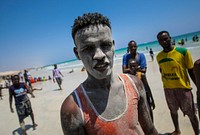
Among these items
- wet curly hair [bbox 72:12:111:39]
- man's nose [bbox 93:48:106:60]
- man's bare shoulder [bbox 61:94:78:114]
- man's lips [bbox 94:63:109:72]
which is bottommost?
man's bare shoulder [bbox 61:94:78:114]

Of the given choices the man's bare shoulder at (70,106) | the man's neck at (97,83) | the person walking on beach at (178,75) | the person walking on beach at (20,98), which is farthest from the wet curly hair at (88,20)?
the person walking on beach at (20,98)

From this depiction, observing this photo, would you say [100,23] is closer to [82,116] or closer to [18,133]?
[82,116]

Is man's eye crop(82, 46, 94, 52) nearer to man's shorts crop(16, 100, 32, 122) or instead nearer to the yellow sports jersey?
the yellow sports jersey

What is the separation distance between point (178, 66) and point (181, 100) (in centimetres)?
70

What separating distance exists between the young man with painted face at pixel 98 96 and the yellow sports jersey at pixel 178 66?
208cm

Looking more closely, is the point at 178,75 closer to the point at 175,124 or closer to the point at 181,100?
the point at 181,100

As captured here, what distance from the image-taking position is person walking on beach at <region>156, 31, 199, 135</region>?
3080 millimetres

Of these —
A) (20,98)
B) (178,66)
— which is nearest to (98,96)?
(178,66)

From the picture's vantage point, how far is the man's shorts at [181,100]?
3.07m

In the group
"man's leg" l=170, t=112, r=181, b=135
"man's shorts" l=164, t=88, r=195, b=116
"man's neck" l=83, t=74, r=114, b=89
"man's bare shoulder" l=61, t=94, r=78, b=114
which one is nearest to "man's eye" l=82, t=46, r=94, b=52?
"man's neck" l=83, t=74, r=114, b=89

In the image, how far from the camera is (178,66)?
3.13m

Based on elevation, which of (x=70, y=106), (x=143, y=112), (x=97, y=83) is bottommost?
(x=143, y=112)

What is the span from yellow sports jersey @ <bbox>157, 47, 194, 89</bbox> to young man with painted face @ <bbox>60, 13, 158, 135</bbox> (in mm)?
2082

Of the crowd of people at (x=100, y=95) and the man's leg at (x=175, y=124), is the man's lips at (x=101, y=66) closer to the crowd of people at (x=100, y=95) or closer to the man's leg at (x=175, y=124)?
the crowd of people at (x=100, y=95)
